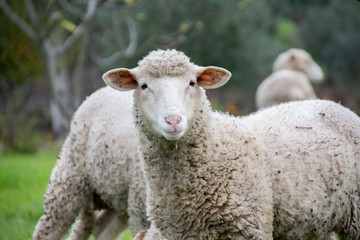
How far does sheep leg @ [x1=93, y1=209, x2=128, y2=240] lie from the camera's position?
5.02 meters

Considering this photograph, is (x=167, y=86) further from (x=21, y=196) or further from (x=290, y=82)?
(x=290, y=82)

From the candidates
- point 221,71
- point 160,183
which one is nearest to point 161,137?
point 160,183

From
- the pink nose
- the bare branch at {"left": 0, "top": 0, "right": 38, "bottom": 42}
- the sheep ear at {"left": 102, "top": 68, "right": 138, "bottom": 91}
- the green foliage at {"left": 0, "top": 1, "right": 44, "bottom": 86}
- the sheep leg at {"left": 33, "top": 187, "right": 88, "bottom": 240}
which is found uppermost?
the green foliage at {"left": 0, "top": 1, "right": 44, "bottom": 86}

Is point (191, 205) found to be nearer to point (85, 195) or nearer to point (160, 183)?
point (160, 183)

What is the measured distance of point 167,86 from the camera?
10.8ft

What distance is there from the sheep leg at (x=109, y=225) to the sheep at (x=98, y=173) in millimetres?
12

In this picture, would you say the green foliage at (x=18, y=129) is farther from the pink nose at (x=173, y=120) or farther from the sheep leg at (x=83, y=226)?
the pink nose at (x=173, y=120)

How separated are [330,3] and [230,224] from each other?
19.0 metres

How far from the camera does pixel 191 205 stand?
129 inches

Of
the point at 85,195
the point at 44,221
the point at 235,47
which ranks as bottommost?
the point at 44,221

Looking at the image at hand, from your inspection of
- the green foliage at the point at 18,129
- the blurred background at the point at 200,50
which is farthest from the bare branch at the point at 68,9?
the green foliage at the point at 18,129

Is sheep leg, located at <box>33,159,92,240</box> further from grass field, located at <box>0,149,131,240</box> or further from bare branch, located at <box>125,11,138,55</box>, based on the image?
bare branch, located at <box>125,11,138,55</box>

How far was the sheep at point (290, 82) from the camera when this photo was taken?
9.06 meters

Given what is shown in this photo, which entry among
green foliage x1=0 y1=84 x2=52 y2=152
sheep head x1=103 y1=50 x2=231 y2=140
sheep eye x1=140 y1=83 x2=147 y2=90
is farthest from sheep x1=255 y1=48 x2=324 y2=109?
green foliage x1=0 y1=84 x2=52 y2=152
